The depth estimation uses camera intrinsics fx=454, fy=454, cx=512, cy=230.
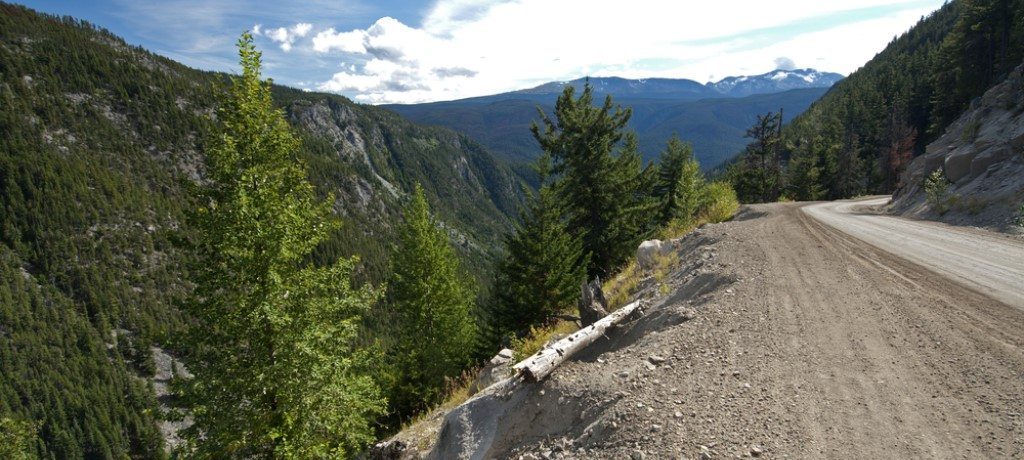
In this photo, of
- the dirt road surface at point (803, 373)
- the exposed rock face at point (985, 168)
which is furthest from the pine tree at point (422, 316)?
the exposed rock face at point (985, 168)

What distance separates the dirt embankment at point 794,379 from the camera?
15.7ft

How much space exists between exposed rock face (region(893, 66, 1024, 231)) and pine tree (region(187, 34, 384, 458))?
1961 centimetres

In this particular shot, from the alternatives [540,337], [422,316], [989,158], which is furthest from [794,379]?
[989,158]

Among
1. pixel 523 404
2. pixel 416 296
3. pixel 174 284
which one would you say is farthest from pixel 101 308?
pixel 523 404

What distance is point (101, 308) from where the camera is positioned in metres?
164

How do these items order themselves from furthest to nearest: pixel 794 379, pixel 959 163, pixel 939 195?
1. pixel 959 163
2. pixel 939 195
3. pixel 794 379

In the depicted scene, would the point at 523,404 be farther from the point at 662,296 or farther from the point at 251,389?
the point at 251,389

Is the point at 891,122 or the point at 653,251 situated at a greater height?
the point at 891,122

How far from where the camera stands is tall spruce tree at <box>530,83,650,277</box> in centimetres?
2152

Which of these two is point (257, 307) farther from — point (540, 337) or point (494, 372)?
point (540, 337)

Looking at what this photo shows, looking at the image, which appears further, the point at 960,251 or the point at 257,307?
the point at 960,251

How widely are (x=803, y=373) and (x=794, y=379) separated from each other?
0.23m

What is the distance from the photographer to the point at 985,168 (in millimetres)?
19656

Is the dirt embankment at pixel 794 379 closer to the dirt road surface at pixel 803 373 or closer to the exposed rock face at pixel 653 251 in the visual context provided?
the dirt road surface at pixel 803 373
